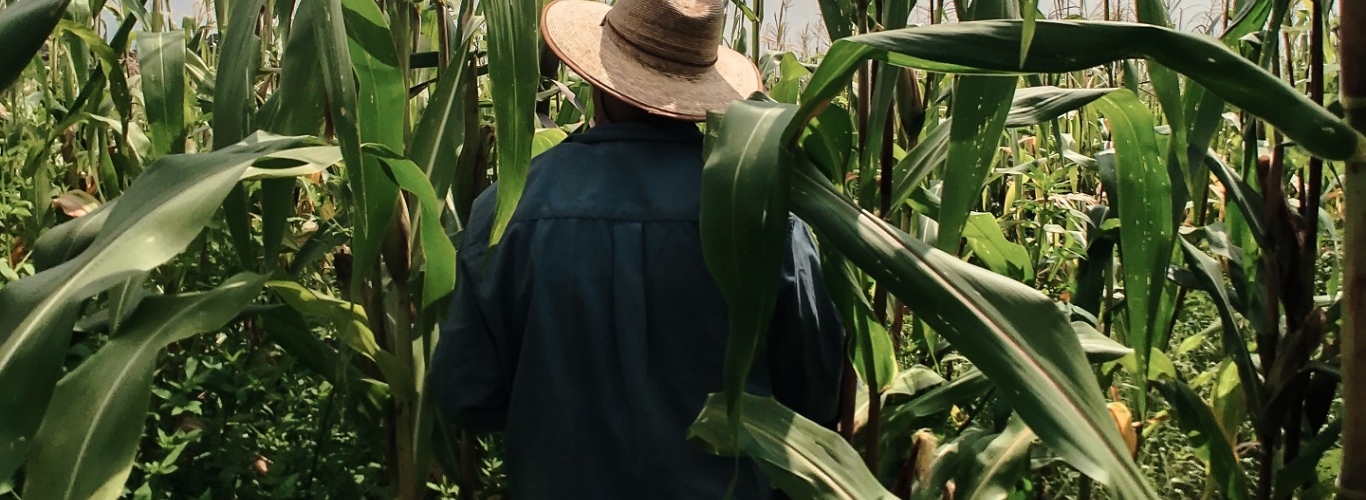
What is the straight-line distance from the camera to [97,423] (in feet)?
2.80

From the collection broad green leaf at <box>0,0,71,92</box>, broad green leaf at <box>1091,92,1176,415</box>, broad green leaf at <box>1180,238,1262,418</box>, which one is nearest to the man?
broad green leaf at <box>1091,92,1176,415</box>

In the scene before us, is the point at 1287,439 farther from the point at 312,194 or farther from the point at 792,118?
the point at 312,194

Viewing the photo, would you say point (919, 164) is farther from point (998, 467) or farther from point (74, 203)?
point (74, 203)

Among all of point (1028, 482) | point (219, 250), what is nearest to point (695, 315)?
point (1028, 482)

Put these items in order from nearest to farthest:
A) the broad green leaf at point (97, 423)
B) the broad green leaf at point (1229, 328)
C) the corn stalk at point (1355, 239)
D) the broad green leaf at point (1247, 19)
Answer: the corn stalk at point (1355, 239) → the broad green leaf at point (97, 423) → the broad green leaf at point (1247, 19) → the broad green leaf at point (1229, 328)

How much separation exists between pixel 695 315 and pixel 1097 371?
2.34 ft

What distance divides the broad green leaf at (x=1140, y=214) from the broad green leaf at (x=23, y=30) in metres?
0.91

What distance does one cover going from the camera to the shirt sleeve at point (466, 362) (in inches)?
43.6

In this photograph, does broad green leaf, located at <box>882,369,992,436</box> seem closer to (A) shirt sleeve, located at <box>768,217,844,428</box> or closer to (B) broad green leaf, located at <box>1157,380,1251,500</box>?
(A) shirt sleeve, located at <box>768,217,844,428</box>

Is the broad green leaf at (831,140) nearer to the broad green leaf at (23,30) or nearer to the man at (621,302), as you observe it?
the man at (621,302)

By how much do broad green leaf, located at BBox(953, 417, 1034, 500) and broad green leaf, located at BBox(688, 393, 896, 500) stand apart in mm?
288

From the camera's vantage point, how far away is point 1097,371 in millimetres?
1478

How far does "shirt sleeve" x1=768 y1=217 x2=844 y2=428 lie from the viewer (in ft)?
3.57

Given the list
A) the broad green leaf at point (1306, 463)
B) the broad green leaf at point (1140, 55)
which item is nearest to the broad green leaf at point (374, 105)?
the broad green leaf at point (1140, 55)
